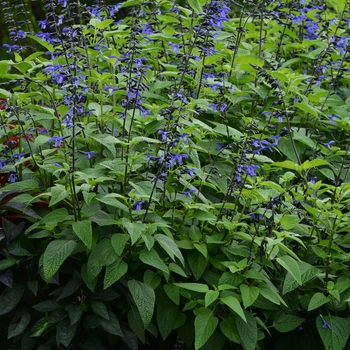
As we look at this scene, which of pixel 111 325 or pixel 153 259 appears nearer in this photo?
pixel 153 259

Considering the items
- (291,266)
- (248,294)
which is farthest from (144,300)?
(291,266)

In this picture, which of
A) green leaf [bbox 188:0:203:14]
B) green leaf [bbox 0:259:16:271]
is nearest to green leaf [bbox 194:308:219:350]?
green leaf [bbox 0:259:16:271]

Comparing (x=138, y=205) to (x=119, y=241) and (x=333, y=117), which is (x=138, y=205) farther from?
(x=333, y=117)

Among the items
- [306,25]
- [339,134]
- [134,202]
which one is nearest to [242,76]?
[339,134]

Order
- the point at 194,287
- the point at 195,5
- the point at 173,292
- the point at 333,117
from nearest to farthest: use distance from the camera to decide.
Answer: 1. the point at 194,287
2. the point at 173,292
3. the point at 195,5
4. the point at 333,117

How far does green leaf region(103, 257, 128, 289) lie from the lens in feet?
11.0

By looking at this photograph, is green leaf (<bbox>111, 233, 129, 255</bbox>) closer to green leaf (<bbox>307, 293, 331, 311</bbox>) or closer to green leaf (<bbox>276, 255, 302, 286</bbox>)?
green leaf (<bbox>276, 255, 302, 286</bbox>)

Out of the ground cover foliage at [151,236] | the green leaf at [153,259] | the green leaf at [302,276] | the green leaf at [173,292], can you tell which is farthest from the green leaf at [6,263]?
the green leaf at [302,276]

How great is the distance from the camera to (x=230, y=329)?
349 cm

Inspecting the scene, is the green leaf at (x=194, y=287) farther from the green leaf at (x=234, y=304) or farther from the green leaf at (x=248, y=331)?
the green leaf at (x=248, y=331)

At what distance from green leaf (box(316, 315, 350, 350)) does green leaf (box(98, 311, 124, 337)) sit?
3.48 ft

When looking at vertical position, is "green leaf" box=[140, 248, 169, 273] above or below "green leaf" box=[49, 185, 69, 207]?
below

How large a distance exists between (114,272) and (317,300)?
1094 millimetres

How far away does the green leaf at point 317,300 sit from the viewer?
3.51 metres
